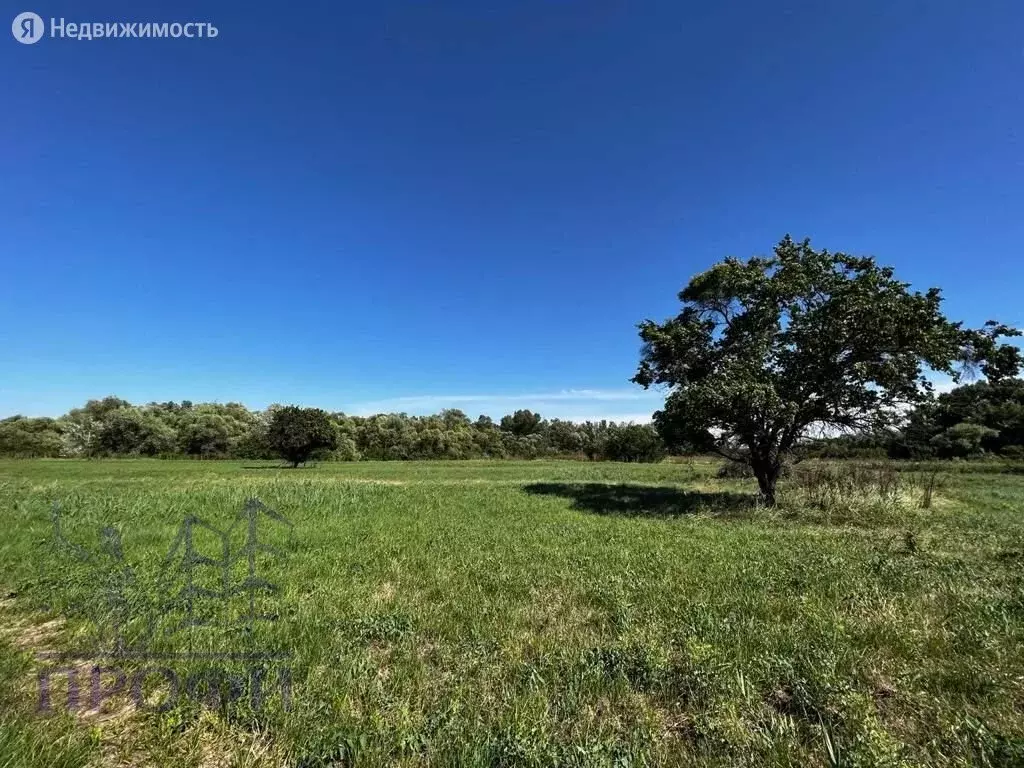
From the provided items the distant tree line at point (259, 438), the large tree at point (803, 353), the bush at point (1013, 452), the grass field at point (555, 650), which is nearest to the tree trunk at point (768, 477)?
the large tree at point (803, 353)

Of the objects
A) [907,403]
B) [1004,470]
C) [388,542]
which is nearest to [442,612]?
[388,542]

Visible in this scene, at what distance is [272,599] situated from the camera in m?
7.55

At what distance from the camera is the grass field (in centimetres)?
396

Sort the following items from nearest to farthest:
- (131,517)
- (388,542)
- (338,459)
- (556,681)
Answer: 1. (556,681)
2. (388,542)
3. (131,517)
4. (338,459)

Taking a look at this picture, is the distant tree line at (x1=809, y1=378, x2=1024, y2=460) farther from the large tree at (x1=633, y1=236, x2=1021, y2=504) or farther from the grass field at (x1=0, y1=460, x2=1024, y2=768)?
the grass field at (x1=0, y1=460, x2=1024, y2=768)

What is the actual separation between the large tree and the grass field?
738 cm

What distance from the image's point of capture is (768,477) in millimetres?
20531

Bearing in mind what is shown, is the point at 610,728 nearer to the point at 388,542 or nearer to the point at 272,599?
the point at 272,599

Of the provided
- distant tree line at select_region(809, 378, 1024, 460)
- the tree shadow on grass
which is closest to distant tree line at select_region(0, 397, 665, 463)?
distant tree line at select_region(809, 378, 1024, 460)

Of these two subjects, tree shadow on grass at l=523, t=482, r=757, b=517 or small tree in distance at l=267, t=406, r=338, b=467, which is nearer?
tree shadow on grass at l=523, t=482, r=757, b=517

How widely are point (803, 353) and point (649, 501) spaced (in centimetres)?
913

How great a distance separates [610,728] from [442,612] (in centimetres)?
344

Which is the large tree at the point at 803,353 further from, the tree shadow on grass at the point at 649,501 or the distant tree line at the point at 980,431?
the distant tree line at the point at 980,431

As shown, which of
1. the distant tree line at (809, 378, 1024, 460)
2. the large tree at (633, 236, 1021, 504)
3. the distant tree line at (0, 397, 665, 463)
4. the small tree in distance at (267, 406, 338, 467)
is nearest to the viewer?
the large tree at (633, 236, 1021, 504)
